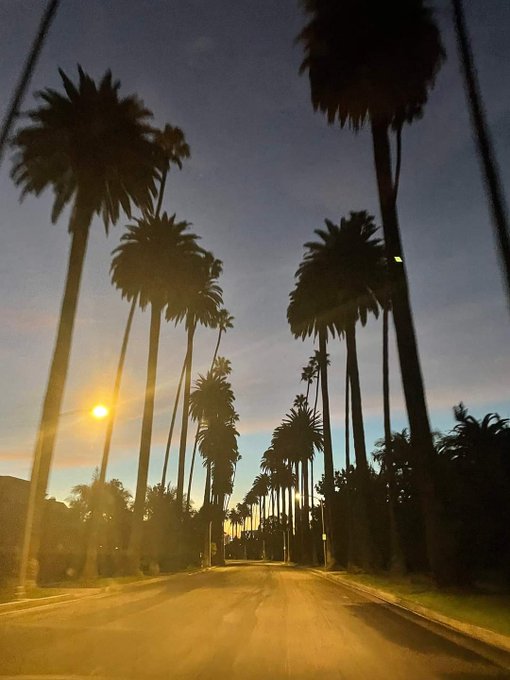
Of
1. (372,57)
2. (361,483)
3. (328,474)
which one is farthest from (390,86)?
Result: (328,474)

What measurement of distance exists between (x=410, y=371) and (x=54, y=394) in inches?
549

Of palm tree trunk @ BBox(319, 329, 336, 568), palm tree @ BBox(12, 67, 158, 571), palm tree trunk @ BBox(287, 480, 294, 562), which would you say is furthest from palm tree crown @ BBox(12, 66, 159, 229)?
palm tree trunk @ BBox(287, 480, 294, 562)

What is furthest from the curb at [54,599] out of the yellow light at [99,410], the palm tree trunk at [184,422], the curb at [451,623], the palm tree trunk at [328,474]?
the palm tree trunk at [328,474]

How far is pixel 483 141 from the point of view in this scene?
1241cm

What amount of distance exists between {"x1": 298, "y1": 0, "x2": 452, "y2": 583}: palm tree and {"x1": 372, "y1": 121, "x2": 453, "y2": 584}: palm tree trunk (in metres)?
0.03

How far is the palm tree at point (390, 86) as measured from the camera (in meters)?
20.7

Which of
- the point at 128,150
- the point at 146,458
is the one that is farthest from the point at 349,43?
the point at 146,458

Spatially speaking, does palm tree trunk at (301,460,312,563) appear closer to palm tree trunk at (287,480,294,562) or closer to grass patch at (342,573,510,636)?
palm tree trunk at (287,480,294,562)

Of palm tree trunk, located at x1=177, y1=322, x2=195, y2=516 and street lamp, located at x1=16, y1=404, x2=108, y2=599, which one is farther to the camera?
palm tree trunk, located at x1=177, y1=322, x2=195, y2=516

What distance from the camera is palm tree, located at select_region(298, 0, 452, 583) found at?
2067 centimetres

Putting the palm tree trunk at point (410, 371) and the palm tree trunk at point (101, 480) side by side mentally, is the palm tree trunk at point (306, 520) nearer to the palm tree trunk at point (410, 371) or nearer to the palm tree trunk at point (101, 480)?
the palm tree trunk at point (101, 480)

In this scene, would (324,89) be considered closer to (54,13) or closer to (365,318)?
(54,13)

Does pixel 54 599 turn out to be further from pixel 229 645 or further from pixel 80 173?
pixel 80 173

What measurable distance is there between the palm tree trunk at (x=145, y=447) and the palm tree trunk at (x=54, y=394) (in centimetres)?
1179
